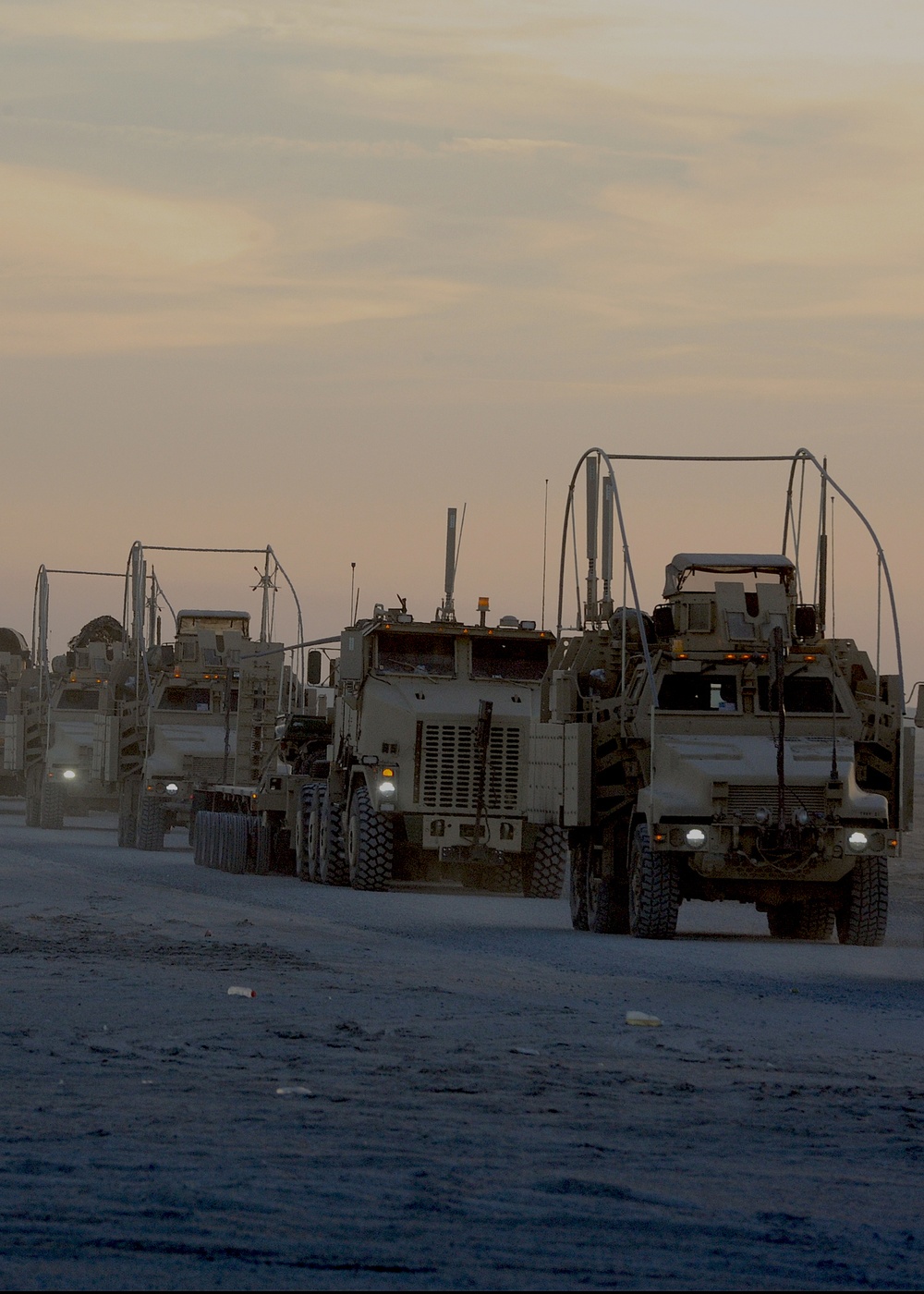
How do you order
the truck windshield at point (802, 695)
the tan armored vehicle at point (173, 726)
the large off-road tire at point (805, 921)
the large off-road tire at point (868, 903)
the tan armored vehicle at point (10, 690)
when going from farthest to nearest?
the tan armored vehicle at point (10, 690)
the tan armored vehicle at point (173, 726)
the large off-road tire at point (805, 921)
the truck windshield at point (802, 695)
the large off-road tire at point (868, 903)

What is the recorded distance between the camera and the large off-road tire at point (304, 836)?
1249 inches

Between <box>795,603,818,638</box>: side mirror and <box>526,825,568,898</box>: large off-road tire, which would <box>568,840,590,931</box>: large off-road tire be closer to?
<box>795,603,818,638</box>: side mirror

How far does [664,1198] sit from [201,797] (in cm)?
3163

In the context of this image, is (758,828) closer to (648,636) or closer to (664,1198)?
(648,636)

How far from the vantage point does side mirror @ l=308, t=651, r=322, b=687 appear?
30788mm

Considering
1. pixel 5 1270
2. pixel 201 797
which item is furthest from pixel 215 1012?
pixel 201 797

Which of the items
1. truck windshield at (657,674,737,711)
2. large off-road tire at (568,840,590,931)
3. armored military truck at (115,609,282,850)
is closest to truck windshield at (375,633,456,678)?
large off-road tire at (568,840,590,931)

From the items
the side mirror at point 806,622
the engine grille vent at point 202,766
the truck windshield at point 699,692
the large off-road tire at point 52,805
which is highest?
the side mirror at point 806,622

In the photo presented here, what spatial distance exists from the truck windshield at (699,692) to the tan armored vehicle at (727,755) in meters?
0.01

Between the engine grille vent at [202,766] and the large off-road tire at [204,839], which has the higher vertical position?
the engine grille vent at [202,766]

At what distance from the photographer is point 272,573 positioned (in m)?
44.7

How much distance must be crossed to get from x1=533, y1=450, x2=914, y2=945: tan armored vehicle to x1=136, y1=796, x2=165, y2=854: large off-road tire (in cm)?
1902

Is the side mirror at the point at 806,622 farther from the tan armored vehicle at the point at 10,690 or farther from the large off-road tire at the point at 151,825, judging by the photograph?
the tan armored vehicle at the point at 10,690

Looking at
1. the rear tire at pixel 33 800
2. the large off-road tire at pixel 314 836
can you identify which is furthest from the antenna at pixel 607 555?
the rear tire at pixel 33 800
